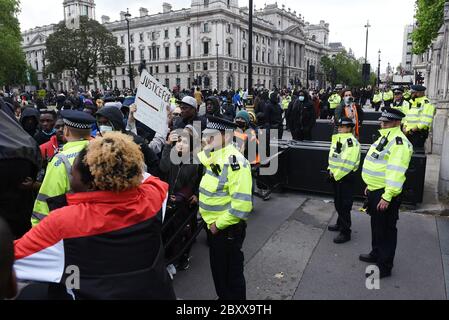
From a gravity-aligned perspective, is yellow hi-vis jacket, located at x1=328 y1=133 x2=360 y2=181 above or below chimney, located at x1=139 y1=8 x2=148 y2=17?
below

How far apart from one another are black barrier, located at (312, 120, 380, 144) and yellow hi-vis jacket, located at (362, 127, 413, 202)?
8.58 meters

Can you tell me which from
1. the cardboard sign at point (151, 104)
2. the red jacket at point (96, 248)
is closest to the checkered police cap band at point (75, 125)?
the red jacket at point (96, 248)

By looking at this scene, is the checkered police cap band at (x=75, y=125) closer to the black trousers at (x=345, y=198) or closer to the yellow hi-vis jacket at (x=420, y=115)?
the black trousers at (x=345, y=198)

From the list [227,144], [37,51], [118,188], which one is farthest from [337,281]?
[37,51]

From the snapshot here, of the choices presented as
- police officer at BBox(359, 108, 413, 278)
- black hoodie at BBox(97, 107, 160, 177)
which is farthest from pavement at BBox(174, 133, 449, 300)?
black hoodie at BBox(97, 107, 160, 177)

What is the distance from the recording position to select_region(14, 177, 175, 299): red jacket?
182 cm

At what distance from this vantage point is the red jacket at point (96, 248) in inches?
71.8

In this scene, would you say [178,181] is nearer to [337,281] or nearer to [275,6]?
[337,281]

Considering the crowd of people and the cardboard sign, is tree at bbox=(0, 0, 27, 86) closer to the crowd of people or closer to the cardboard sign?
the crowd of people

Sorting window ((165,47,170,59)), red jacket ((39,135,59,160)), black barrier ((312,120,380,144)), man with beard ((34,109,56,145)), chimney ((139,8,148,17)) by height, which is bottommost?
black barrier ((312,120,380,144))

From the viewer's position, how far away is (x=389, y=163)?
4266 mm

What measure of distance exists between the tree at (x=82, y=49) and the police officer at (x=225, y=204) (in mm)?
56813

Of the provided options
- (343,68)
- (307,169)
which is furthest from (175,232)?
(343,68)

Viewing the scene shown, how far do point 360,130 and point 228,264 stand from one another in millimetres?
10866
